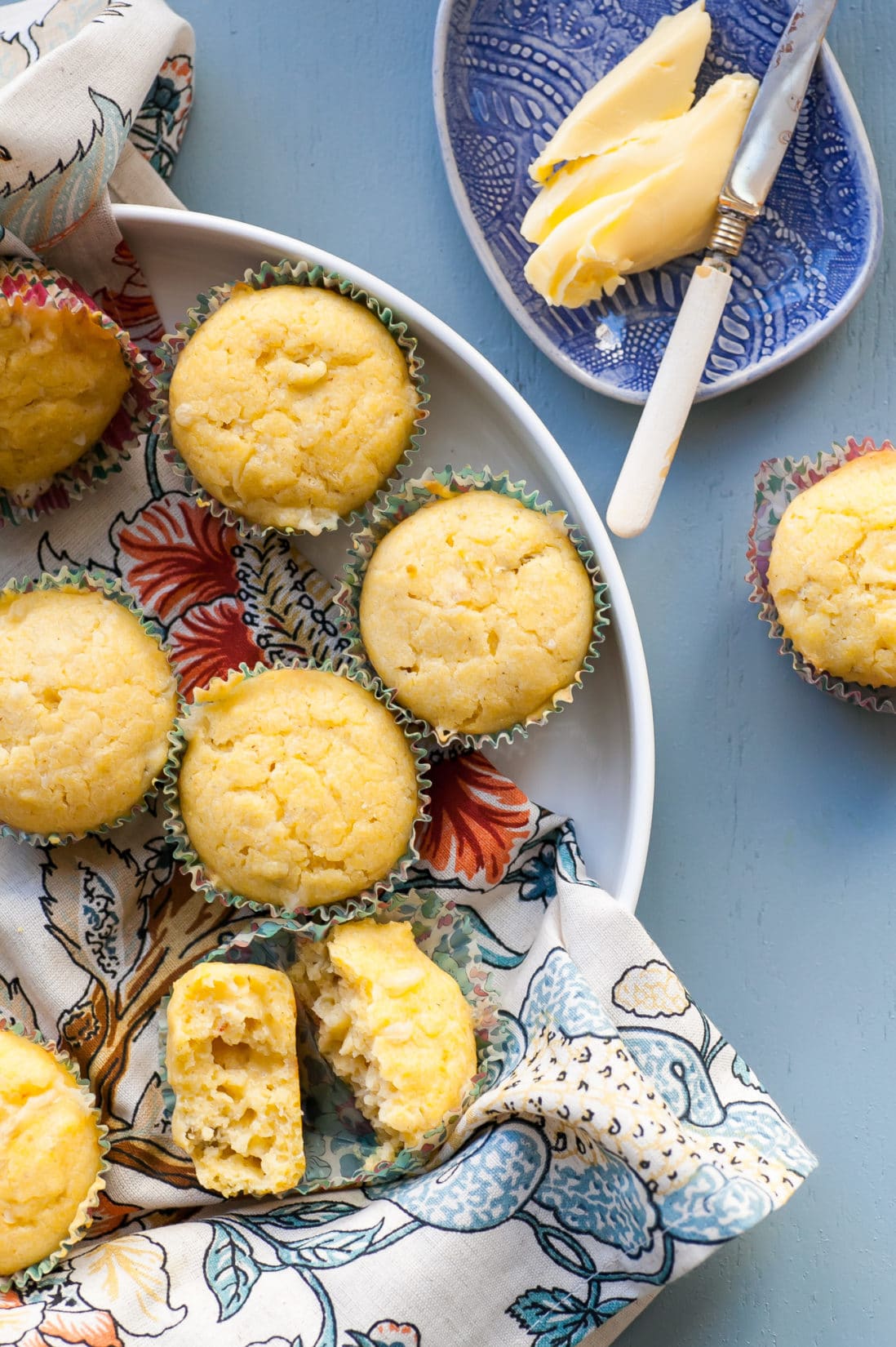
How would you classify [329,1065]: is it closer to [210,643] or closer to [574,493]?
[210,643]

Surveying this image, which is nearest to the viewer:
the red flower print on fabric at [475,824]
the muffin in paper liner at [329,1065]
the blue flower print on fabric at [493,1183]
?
the blue flower print on fabric at [493,1183]

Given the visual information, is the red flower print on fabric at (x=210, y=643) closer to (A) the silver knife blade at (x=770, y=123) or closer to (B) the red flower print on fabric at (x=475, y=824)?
(B) the red flower print on fabric at (x=475, y=824)

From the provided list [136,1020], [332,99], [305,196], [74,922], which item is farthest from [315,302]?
[136,1020]

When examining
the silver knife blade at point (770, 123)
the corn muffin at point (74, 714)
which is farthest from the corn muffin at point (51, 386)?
the silver knife blade at point (770, 123)

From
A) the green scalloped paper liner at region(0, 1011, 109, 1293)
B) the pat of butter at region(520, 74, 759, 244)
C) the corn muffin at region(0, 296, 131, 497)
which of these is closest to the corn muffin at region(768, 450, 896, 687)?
the pat of butter at region(520, 74, 759, 244)

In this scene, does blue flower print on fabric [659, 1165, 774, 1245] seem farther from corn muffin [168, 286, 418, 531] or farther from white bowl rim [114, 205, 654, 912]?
corn muffin [168, 286, 418, 531]

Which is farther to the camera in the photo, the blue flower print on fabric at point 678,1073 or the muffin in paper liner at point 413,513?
the muffin in paper liner at point 413,513
